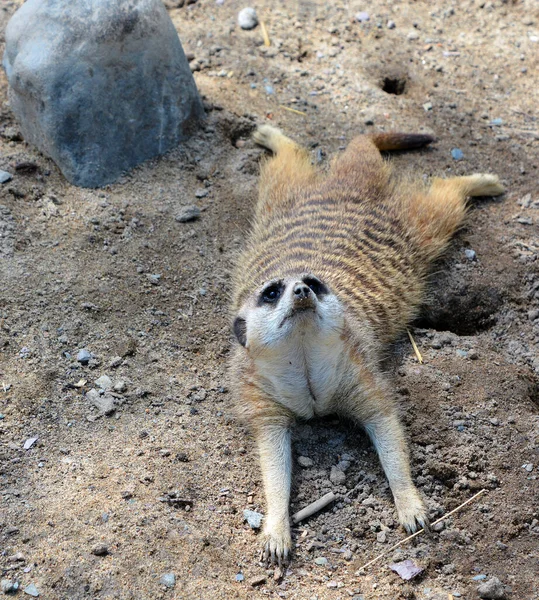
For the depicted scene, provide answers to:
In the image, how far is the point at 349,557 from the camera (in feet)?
7.50

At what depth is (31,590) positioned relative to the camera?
204 cm

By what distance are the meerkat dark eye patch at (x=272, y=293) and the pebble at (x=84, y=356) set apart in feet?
2.46

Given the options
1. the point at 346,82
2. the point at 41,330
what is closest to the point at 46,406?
the point at 41,330

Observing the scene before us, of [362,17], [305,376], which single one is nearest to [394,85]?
[362,17]

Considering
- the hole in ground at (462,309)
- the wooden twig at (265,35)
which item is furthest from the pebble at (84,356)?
the wooden twig at (265,35)

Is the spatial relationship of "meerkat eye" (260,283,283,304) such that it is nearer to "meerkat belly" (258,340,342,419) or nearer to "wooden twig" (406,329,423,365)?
"meerkat belly" (258,340,342,419)

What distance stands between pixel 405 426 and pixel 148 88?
6.16 feet

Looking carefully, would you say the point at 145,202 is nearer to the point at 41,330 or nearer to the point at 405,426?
the point at 41,330

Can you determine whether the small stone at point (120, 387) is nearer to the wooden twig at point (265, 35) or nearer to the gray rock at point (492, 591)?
the gray rock at point (492, 591)

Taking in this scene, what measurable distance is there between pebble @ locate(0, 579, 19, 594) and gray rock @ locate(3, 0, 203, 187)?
1838 mm

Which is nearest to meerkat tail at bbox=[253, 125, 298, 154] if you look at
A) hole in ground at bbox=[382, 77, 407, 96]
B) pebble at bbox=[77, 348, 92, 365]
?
hole in ground at bbox=[382, 77, 407, 96]

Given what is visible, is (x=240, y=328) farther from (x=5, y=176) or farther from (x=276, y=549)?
(x=5, y=176)

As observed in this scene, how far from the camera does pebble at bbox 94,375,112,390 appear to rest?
2.72 m

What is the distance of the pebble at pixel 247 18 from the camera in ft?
13.5
